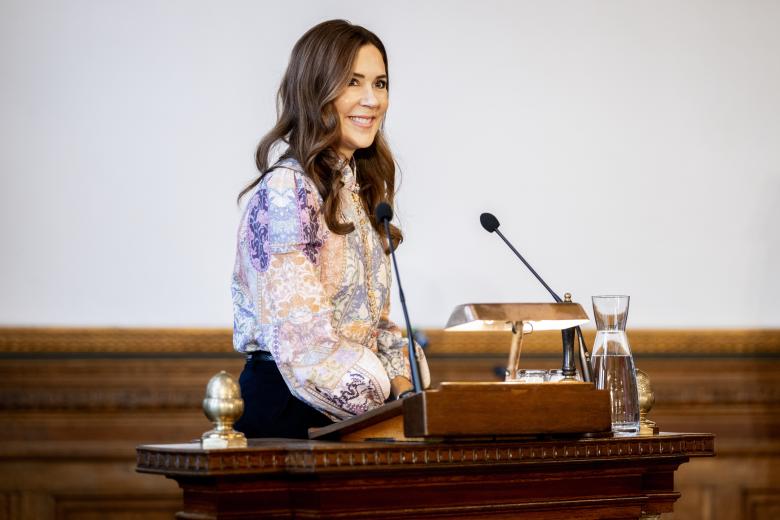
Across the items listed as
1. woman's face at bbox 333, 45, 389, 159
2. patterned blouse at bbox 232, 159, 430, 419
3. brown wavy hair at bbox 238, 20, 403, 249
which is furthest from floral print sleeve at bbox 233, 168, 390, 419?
woman's face at bbox 333, 45, 389, 159

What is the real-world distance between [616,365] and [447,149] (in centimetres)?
200

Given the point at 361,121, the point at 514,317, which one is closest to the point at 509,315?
the point at 514,317

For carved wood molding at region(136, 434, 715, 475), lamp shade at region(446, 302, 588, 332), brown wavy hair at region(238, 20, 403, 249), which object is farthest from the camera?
brown wavy hair at region(238, 20, 403, 249)

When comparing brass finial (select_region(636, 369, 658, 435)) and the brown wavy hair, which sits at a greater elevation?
the brown wavy hair

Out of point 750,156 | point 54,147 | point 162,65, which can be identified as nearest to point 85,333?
point 54,147

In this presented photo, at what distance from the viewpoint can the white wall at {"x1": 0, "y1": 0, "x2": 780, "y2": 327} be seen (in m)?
3.82

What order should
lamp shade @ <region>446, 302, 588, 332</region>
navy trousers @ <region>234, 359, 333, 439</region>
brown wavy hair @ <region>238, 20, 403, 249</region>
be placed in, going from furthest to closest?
1. brown wavy hair @ <region>238, 20, 403, 249</region>
2. navy trousers @ <region>234, 359, 333, 439</region>
3. lamp shade @ <region>446, 302, 588, 332</region>

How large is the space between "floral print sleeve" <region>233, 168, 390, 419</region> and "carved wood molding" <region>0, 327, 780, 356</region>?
1681 mm

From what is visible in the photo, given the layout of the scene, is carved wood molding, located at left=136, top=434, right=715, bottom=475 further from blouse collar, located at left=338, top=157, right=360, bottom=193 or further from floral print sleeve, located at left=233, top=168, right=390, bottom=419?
blouse collar, located at left=338, top=157, right=360, bottom=193

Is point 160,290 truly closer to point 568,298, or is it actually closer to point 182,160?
point 182,160

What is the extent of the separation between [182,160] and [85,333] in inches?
25.1

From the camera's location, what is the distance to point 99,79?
3.88 meters


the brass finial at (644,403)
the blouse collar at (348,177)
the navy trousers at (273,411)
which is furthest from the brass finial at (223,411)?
the brass finial at (644,403)

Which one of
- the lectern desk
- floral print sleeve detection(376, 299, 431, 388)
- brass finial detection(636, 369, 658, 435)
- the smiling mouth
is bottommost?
the lectern desk
